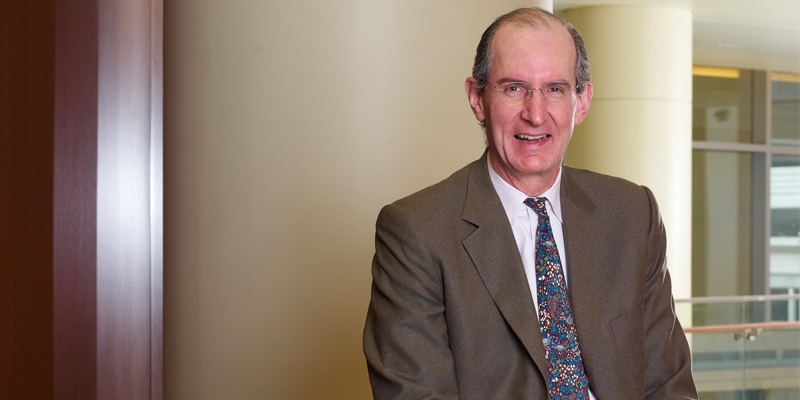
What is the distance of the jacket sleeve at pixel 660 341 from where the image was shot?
7.25 ft

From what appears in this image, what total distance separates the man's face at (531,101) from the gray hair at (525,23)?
0.02 m

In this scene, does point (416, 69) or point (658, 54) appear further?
point (658, 54)

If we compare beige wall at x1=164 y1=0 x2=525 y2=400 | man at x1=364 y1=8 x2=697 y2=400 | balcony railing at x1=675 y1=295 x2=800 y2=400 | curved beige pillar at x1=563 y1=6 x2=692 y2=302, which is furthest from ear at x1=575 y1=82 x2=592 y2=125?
curved beige pillar at x1=563 y1=6 x2=692 y2=302

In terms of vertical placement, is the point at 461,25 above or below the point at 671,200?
above

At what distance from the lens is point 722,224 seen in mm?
13250

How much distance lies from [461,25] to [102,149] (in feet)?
5.51

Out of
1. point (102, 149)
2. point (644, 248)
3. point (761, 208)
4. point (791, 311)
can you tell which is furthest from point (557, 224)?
point (761, 208)

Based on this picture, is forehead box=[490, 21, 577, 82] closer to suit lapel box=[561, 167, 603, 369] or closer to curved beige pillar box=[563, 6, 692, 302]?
suit lapel box=[561, 167, 603, 369]

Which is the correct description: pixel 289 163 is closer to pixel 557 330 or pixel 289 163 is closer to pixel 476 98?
pixel 476 98

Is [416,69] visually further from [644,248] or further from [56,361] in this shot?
[56,361]

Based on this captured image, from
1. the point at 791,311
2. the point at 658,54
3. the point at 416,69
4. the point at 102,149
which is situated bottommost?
the point at 791,311

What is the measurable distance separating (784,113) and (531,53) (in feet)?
41.5

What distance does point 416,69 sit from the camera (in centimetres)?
322

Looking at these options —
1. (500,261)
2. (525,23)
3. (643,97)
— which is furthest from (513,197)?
(643,97)
